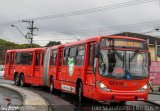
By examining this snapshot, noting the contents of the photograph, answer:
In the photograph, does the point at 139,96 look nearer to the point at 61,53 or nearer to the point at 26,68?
the point at 61,53

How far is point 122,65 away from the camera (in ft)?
58.3

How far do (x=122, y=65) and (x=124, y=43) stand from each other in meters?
1.01

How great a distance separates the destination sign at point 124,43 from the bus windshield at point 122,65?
0.26 meters

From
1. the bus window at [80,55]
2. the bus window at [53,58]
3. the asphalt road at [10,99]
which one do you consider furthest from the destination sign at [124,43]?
the bus window at [53,58]

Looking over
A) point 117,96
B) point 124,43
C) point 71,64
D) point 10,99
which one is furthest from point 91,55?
point 10,99

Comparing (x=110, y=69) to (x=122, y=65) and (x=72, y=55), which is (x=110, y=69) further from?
(x=72, y=55)

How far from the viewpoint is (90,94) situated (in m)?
18.4

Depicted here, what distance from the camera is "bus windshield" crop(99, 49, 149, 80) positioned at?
17.6 metres

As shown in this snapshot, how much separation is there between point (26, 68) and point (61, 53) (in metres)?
7.38

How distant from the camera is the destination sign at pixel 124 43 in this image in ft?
58.9

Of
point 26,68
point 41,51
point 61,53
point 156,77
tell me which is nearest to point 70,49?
point 61,53

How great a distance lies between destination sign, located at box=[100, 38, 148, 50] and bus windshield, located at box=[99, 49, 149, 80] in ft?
0.85

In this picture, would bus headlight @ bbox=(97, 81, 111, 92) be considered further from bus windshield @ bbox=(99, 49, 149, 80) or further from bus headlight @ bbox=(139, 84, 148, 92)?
bus headlight @ bbox=(139, 84, 148, 92)

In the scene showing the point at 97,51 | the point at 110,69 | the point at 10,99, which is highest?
the point at 97,51
